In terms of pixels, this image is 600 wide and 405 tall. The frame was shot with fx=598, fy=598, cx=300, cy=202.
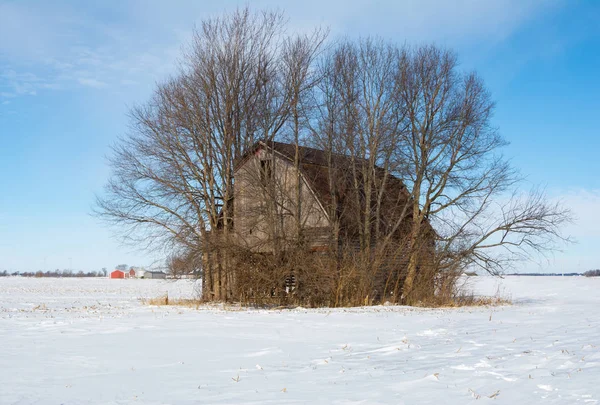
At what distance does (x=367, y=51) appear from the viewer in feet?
90.5

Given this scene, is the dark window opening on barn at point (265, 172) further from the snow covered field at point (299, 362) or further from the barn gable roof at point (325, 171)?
the snow covered field at point (299, 362)

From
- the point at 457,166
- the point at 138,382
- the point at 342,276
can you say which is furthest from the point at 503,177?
the point at 138,382

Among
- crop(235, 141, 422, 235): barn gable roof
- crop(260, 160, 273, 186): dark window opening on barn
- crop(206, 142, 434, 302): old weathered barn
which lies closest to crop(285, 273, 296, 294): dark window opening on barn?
crop(206, 142, 434, 302): old weathered barn

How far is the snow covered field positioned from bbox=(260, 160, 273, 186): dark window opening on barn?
10582 millimetres

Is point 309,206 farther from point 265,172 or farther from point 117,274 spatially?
point 117,274

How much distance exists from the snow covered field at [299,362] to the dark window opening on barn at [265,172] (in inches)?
417

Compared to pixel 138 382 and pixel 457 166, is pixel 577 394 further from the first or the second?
pixel 457 166

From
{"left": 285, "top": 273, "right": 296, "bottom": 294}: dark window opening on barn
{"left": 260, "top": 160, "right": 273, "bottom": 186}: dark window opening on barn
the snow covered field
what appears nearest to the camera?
the snow covered field

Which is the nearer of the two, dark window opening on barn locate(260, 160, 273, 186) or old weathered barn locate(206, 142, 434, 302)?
old weathered barn locate(206, 142, 434, 302)

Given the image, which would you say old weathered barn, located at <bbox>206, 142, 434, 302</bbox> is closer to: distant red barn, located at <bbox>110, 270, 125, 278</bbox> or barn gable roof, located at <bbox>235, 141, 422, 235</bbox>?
barn gable roof, located at <bbox>235, 141, 422, 235</bbox>

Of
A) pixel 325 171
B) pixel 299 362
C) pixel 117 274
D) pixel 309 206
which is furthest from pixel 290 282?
pixel 117 274

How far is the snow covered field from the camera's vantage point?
7.61 meters

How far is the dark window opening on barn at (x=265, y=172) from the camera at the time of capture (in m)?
26.2

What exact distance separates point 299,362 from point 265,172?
16708mm
